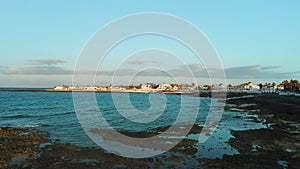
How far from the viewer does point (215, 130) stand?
28.5 m

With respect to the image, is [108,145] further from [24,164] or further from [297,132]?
[297,132]

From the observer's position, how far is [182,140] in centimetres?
2266

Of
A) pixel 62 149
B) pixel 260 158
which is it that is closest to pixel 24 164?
pixel 62 149

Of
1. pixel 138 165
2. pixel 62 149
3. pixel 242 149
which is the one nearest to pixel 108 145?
pixel 62 149

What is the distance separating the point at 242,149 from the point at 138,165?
9.12 meters

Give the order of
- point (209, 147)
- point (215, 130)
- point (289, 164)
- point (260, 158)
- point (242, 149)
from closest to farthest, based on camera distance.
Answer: point (289, 164), point (260, 158), point (242, 149), point (209, 147), point (215, 130)

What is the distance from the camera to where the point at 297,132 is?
25.1m

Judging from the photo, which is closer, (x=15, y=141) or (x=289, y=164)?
(x=289, y=164)

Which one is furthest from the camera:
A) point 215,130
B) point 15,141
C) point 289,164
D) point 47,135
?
point 215,130

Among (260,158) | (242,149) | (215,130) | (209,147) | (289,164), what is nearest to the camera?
(289,164)

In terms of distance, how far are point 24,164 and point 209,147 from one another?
14.3 m

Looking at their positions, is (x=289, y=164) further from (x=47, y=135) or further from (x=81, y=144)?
(x=47, y=135)

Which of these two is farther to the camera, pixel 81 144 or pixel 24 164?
pixel 81 144

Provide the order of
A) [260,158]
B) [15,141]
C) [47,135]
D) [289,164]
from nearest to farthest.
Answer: [289,164], [260,158], [15,141], [47,135]
